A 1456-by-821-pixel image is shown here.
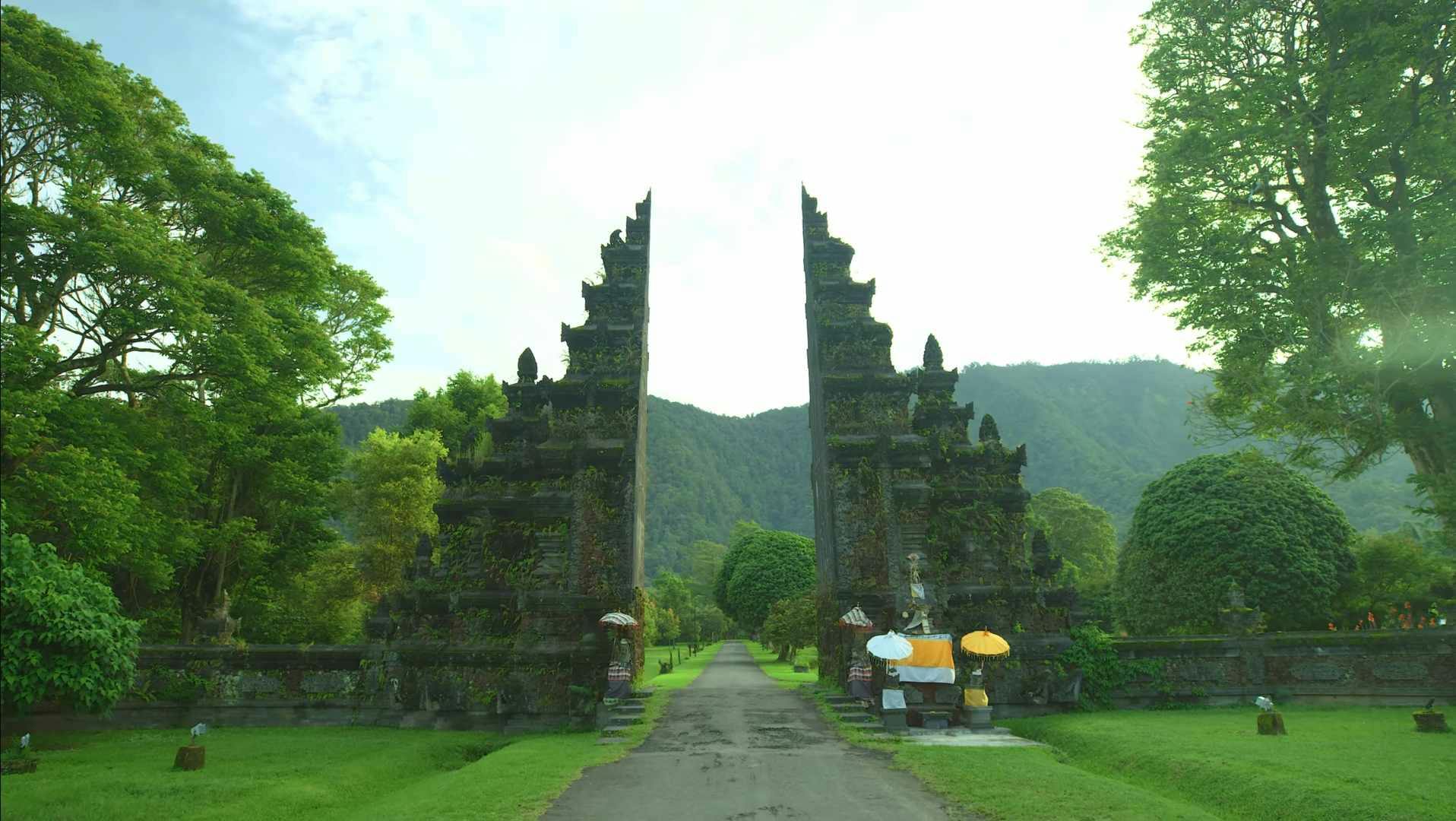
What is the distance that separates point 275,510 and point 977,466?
2581 centimetres

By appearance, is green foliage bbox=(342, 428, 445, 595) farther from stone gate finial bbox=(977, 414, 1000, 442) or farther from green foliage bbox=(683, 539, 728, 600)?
green foliage bbox=(683, 539, 728, 600)

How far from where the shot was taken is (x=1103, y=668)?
18891 mm

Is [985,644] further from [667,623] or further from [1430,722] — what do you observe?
[667,623]

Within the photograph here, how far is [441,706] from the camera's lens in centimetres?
1794

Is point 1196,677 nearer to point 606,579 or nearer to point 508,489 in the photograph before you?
point 606,579

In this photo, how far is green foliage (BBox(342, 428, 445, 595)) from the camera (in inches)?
1281

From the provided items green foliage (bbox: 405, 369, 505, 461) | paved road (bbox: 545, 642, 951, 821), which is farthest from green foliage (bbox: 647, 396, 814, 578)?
paved road (bbox: 545, 642, 951, 821)

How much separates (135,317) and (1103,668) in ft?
80.4

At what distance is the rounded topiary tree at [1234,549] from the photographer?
2811 cm

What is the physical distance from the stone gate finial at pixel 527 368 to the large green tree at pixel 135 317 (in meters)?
5.68

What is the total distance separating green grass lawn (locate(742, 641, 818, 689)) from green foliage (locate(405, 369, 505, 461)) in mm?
18683

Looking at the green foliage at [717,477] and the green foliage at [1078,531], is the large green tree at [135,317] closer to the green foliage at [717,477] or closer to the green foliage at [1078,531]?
the green foliage at [1078,531]

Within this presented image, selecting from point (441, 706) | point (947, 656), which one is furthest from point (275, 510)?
point (947, 656)

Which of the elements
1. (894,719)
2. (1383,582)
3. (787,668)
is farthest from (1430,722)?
(787,668)
